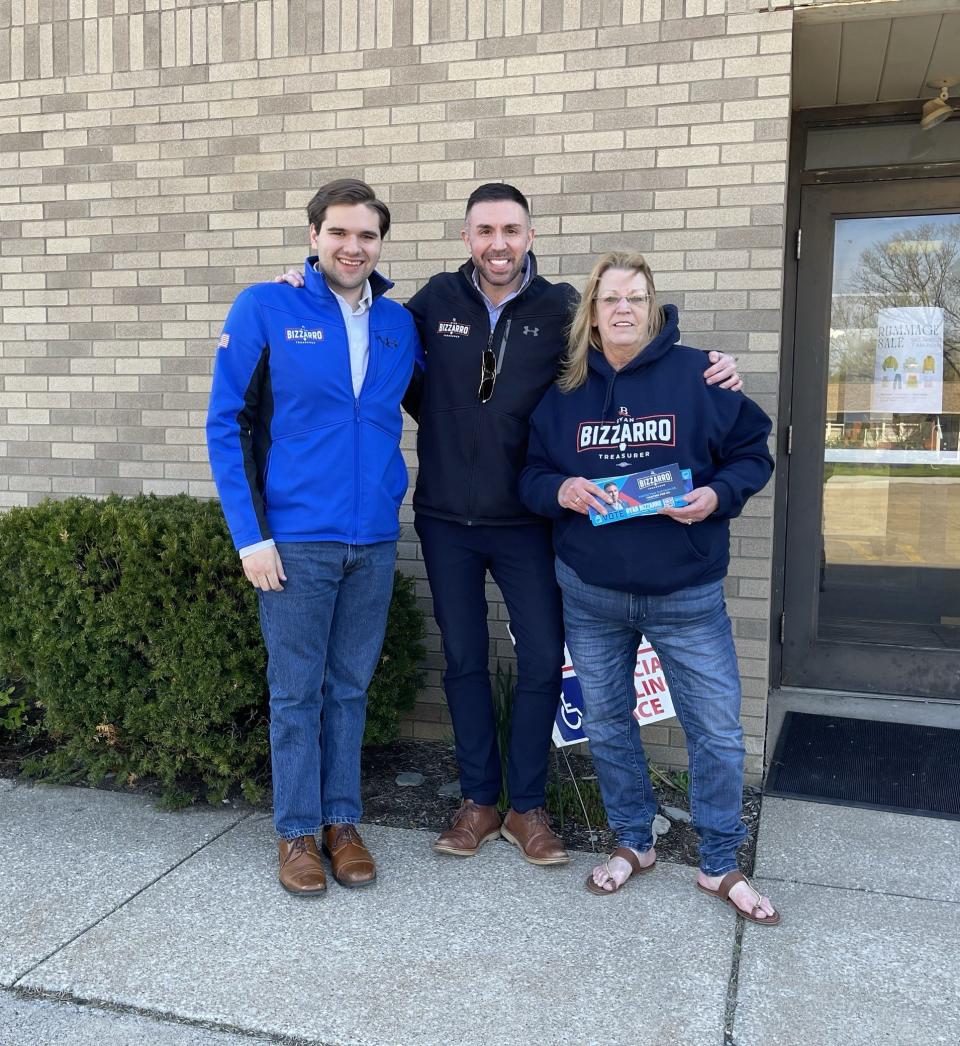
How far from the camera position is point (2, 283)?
4.84 metres

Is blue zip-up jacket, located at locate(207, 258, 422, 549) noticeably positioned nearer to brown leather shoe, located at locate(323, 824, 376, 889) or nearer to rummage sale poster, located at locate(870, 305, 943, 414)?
brown leather shoe, located at locate(323, 824, 376, 889)

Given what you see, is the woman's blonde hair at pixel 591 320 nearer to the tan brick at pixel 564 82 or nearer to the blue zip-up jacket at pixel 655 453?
the blue zip-up jacket at pixel 655 453

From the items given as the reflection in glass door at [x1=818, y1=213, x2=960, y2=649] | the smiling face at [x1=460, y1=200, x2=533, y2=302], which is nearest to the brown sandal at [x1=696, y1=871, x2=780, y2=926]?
the smiling face at [x1=460, y1=200, x2=533, y2=302]

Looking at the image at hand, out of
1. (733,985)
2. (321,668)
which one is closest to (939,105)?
(321,668)

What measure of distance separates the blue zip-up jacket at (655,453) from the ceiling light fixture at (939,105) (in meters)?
2.41

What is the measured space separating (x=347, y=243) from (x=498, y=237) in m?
0.47

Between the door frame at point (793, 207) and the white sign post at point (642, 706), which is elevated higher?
the door frame at point (793, 207)

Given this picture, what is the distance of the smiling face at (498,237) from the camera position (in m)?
3.02

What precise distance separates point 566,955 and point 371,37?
3690 millimetres

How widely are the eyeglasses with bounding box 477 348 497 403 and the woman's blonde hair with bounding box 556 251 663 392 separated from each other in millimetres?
229

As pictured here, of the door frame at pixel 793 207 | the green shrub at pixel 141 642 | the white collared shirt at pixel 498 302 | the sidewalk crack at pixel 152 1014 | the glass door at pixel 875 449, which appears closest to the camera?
A: the sidewalk crack at pixel 152 1014

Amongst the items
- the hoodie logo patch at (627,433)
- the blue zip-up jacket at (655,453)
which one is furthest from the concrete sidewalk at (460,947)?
the hoodie logo patch at (627,433)

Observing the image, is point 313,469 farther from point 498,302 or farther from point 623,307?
point 623,307

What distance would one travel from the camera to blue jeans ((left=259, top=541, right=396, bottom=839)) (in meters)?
2.97
